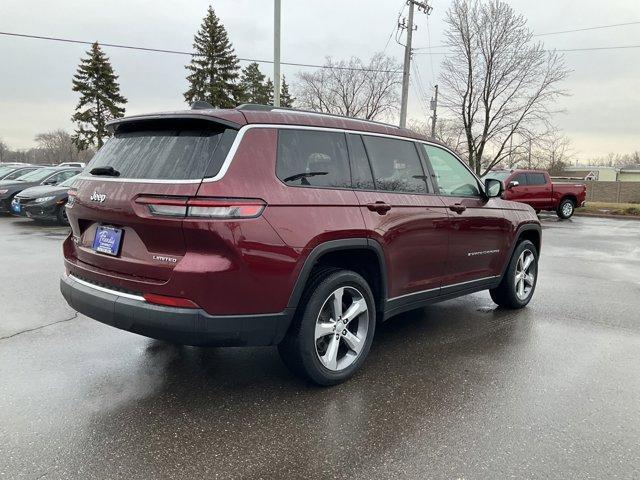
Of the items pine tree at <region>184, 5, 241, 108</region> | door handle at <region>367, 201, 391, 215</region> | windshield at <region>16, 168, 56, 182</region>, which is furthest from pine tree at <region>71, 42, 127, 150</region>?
door handle at <region>367, 201, 391, 215</region>

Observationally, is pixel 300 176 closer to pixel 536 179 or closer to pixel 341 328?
pixel 341 328

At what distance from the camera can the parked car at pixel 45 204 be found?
1249 cm

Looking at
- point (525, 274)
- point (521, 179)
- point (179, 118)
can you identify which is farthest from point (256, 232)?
point (521, 179)

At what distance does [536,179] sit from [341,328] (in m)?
18.0

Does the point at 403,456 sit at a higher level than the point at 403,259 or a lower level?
lower

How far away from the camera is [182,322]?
272 cm

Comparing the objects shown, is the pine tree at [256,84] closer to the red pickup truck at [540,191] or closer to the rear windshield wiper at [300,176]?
the red pickup truck at [540,191]

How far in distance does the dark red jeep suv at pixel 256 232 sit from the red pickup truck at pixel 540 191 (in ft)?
50.9

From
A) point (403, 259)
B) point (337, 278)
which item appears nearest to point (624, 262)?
point (403, 259)

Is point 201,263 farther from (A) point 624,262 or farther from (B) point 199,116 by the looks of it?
(A) point 624,262

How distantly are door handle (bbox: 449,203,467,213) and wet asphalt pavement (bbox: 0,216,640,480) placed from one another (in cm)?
121

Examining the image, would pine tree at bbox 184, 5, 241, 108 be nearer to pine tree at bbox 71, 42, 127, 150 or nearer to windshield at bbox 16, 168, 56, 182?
pine tree at bbox 71, 42, 127, 150

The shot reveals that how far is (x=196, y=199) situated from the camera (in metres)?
2.69

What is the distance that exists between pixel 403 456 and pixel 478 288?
2.62 meters
